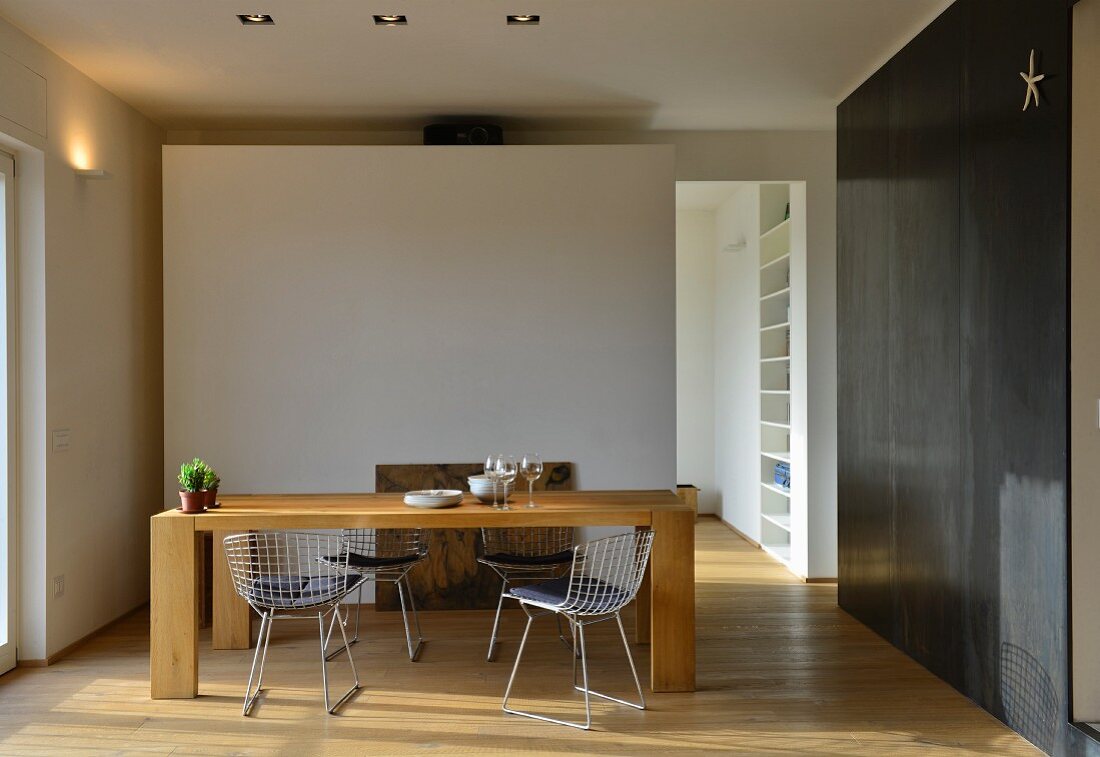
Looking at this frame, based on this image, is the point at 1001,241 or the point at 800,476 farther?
the point at 800,476

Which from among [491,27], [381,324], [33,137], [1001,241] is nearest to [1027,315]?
[1001,241]

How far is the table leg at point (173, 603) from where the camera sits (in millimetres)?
3832

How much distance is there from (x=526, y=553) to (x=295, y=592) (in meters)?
1.58

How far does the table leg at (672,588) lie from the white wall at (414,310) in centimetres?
171

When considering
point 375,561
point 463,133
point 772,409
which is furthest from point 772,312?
point 375,561

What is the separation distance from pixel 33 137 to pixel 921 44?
4.17 meters

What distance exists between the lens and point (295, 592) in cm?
371

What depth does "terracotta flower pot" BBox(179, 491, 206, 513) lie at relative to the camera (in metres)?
3.86

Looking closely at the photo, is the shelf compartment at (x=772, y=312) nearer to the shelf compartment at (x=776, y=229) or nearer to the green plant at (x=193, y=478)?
the shelf compartment at (x=776, y=229)

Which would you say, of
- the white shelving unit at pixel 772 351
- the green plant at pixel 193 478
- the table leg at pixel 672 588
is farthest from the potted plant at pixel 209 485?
the white shelving unit at pixel 772 351

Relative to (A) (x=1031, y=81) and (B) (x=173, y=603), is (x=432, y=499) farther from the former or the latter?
(A) (x=1031, y=81)

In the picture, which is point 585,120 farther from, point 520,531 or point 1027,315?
point 1027,315

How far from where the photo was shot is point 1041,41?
10.8 ft

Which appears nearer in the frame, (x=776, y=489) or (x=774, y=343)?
(x=776, y=489)
